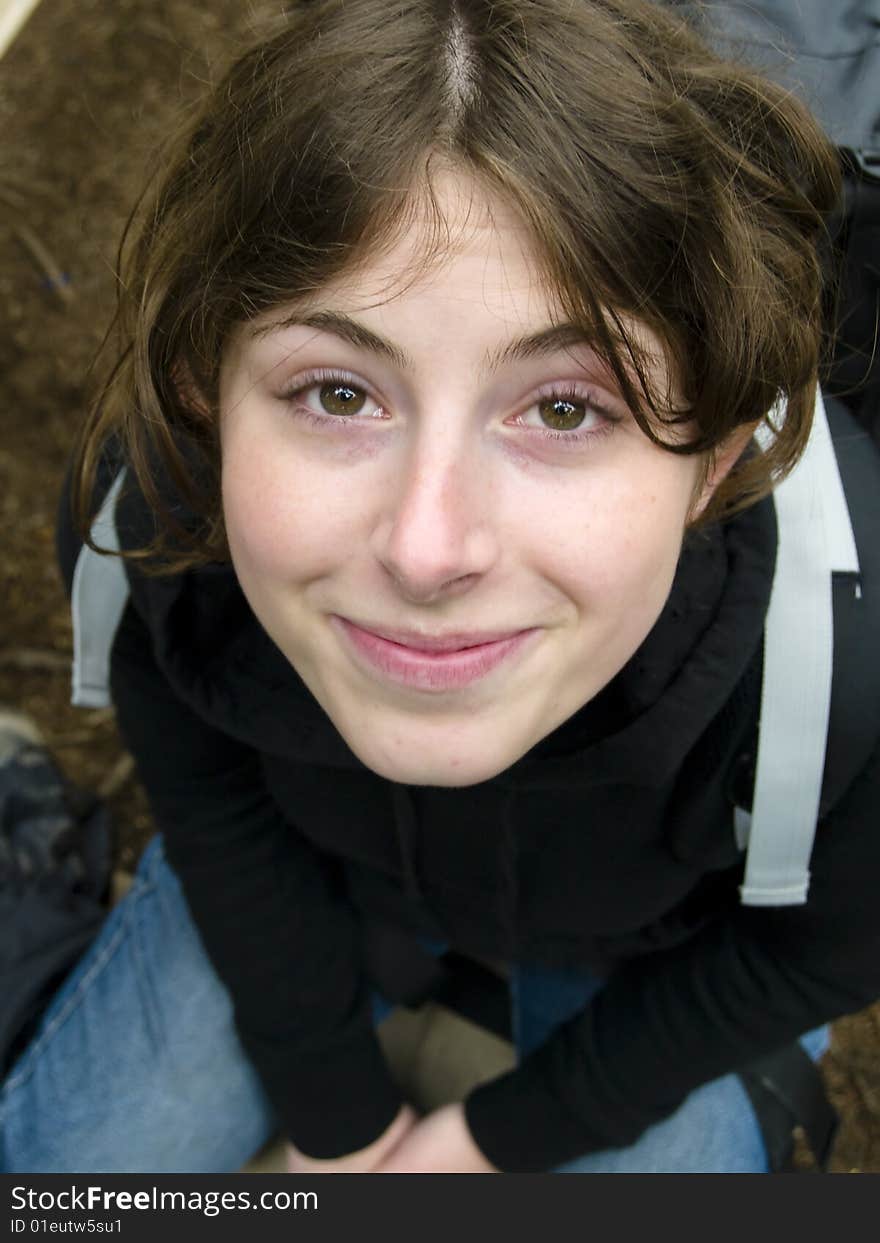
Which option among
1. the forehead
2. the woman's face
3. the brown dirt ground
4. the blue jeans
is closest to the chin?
the woman's face

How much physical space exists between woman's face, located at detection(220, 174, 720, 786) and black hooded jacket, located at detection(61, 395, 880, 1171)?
0.18 m

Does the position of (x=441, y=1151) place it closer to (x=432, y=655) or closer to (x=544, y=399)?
(x=432, y=655)

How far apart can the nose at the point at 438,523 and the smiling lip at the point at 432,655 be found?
0.09 metres

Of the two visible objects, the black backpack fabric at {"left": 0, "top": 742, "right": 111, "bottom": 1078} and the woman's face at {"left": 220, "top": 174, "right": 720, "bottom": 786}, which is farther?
the black backpack fabric at {"left": 0, "top": 742, "right": 111, "bottom": 1078}

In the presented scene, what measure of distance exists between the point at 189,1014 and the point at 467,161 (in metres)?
1.33

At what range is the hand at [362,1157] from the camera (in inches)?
66.6

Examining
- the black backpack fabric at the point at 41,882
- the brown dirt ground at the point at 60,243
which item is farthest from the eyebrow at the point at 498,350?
the brown dirt ground at the point at 60,243

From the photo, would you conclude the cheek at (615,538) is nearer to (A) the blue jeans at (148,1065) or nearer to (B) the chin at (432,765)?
(B) the chin at (432,765)

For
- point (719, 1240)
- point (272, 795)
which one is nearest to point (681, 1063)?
point (719, 1240)

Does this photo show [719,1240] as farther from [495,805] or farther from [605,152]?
[605,152]

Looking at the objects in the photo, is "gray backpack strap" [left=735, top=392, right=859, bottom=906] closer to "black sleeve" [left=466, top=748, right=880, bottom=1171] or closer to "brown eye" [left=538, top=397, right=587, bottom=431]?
"black sleeve" [left=466, top=748, right=880, bottom=1171]

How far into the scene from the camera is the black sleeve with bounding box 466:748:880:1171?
1.38 m

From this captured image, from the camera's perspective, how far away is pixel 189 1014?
179 cm

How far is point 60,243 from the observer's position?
9.27 ft
